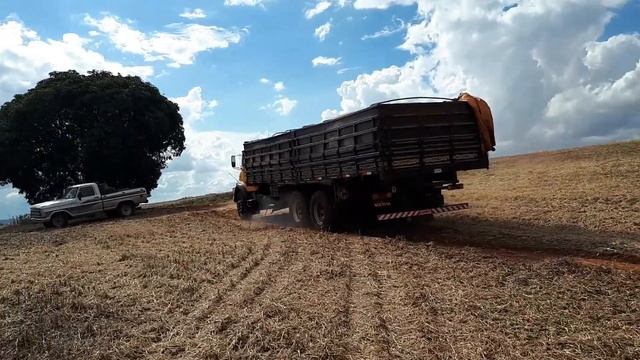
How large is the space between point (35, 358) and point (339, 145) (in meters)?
8.84

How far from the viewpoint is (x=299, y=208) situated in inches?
604

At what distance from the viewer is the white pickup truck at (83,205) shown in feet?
79.7

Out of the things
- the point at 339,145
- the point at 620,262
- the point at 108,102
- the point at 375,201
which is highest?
the point at 108,102

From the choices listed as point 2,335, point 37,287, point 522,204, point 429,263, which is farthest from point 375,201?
point 2,335

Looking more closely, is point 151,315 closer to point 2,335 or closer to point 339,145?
point 2,335

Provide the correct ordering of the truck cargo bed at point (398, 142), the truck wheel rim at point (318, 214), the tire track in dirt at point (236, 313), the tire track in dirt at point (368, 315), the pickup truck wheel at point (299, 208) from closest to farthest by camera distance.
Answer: the tire track in dirt at point (368, 315)
the tire track in dirt at point (236, 313)
the truck cargo bed at point (398, 142)
the truck wheel rim at point (318, 214)
the pickup truck wheel at point (299, 208)

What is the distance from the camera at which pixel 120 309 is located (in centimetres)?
620

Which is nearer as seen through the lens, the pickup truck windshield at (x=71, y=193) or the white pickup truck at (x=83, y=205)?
the white pickup truck at (x=83, y=205)

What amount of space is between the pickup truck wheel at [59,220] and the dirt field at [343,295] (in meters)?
12.8

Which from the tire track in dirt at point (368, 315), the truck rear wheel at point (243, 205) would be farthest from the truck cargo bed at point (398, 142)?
the truck rear wheel at point (243, 205)

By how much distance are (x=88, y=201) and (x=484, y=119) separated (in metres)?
20.1

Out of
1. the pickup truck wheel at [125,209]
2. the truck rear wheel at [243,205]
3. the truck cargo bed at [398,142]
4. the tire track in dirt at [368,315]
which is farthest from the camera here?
the pickup truck wheel at [125,209]

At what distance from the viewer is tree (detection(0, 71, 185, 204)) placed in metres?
29.0

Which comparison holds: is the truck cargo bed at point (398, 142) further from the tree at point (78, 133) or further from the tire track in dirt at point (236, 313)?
the tree at point (78, 133)
